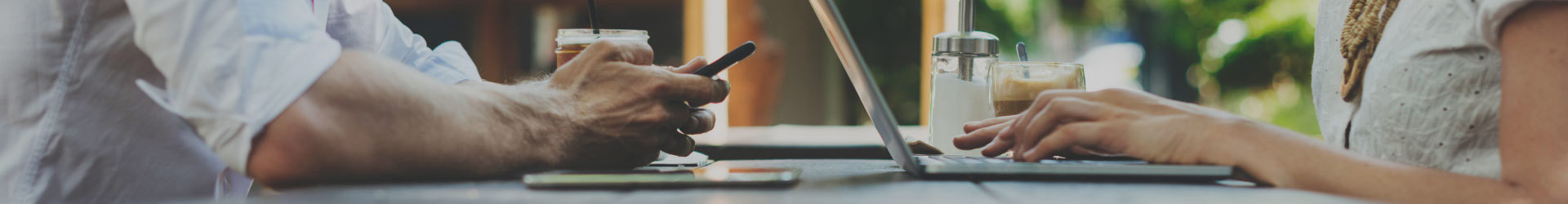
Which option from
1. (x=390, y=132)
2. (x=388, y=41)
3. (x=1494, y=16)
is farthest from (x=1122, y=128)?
(x=388, y=41)

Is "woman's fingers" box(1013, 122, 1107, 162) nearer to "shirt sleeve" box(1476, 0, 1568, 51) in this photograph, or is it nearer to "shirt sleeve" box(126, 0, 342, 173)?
"shirt sleeve" box(1476, 0, 1568, 51)

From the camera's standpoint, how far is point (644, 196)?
0.44 metres

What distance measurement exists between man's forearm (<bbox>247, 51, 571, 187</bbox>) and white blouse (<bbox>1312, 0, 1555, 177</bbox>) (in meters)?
0.68

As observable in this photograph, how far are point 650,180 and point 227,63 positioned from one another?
0.89 ft

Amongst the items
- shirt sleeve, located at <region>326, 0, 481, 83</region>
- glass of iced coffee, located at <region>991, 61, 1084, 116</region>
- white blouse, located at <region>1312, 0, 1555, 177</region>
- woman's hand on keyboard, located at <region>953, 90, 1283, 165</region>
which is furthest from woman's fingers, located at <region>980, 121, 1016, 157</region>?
shirt sleeve, located at <region>326, 0, 481, 83</region>

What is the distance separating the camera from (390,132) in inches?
21.9

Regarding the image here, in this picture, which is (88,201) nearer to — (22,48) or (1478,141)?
(22,48)

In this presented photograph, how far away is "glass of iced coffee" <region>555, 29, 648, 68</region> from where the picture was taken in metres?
0.81

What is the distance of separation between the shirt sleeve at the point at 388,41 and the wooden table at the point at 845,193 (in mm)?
573

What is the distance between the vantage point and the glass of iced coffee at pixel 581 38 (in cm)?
81

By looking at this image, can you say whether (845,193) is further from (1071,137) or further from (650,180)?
(1071,137)

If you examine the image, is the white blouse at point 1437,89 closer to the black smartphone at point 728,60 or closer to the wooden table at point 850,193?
the wooden table at point 850,193

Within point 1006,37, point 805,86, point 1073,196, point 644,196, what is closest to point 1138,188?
point 1073,196

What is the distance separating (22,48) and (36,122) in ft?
0.18
